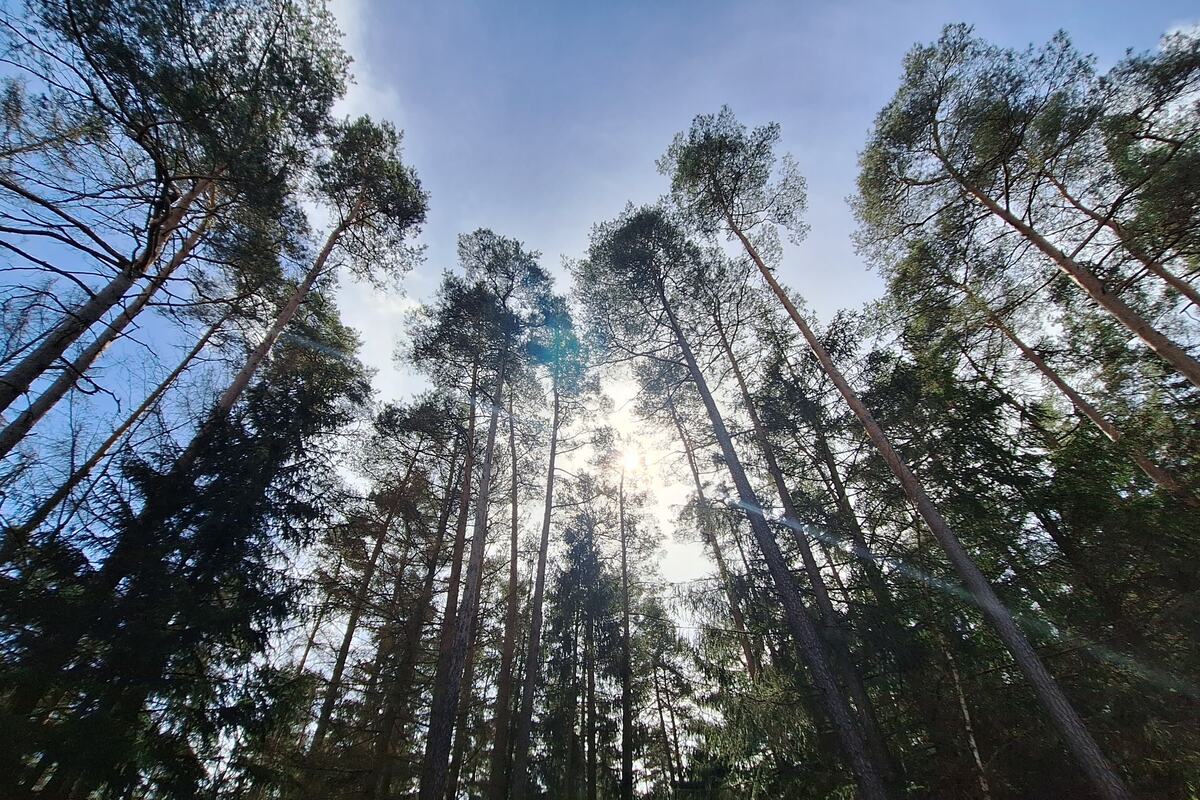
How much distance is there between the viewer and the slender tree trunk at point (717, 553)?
8.91m

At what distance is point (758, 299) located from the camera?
454 inches

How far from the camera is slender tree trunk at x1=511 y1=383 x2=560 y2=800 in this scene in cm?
851

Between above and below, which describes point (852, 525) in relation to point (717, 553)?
below

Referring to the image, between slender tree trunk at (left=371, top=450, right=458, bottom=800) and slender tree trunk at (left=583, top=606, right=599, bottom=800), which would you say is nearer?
slender tree trunk at (left=371, top=450, right=458, bottom=800)

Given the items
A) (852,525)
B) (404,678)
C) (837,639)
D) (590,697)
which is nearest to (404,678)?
(404,678)

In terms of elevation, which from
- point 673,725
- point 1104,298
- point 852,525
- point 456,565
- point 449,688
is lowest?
point 449,688

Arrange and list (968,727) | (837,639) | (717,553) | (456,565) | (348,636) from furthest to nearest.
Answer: (717,553)
(348,636)
(456,565)
(837,639)
(968,727)

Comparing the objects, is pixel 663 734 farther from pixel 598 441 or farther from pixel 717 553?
pixel 598 441

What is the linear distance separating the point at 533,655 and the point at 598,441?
21.4 feet

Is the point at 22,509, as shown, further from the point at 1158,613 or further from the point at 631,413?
the point at 1158,613

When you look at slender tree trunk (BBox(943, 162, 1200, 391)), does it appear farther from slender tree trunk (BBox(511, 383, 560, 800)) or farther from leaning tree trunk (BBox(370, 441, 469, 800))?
leaning tree trunk (BBox(370, 441, 469, 800))

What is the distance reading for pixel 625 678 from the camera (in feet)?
40.2

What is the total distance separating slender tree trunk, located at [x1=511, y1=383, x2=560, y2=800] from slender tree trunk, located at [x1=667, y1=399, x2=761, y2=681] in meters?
Answer: 4.09

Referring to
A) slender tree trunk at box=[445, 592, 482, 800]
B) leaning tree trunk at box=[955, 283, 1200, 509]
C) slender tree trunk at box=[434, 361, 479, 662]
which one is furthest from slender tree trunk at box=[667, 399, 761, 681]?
leaning tree trunk at box=[955, 283, 1200, 509]
